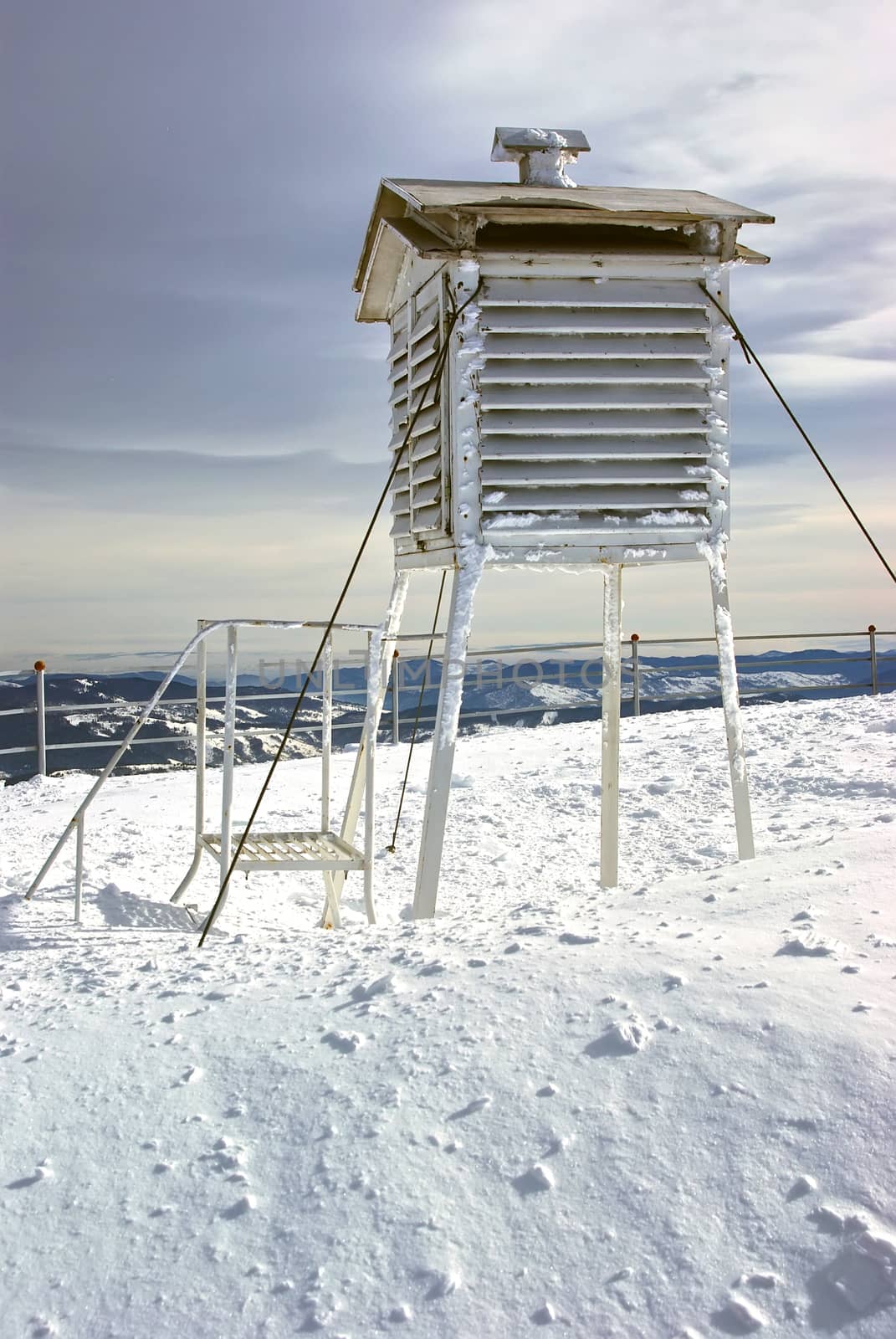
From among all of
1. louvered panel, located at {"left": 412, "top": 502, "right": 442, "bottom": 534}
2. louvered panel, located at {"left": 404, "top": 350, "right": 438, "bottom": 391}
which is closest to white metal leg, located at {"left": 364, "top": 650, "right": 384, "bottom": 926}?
louvered panel, located at {"left": 412, "top": 502, "right": 442, "bottom": 534}

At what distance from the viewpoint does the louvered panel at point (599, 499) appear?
18.8 ft

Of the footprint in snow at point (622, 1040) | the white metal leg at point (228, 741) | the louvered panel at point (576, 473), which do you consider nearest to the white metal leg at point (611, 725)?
the louvered panel at point (576, 473)

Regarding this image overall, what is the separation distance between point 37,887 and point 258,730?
10.0ft

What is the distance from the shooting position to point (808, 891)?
4.89 meters

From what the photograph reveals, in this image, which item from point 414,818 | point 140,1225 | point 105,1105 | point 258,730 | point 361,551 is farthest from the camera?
point 258,730

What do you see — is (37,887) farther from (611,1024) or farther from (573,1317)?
(573,1317)

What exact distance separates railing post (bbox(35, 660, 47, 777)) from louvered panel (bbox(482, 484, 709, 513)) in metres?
6.80

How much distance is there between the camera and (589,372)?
19.2 ft

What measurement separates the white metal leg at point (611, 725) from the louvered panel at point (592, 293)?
1.52m

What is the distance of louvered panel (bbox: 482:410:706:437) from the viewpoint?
5750 millimetres

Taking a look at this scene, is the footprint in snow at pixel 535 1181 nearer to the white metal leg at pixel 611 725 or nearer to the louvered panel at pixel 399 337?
the white metal leg at pixel 611 725

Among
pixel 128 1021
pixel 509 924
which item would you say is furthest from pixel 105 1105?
pixel 509 924

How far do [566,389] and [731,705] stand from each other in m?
1.92

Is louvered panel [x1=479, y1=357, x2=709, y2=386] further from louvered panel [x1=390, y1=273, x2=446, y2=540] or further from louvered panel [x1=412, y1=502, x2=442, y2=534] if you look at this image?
louvered panel [x1=412, y1=502, x2=442, y2=534]
